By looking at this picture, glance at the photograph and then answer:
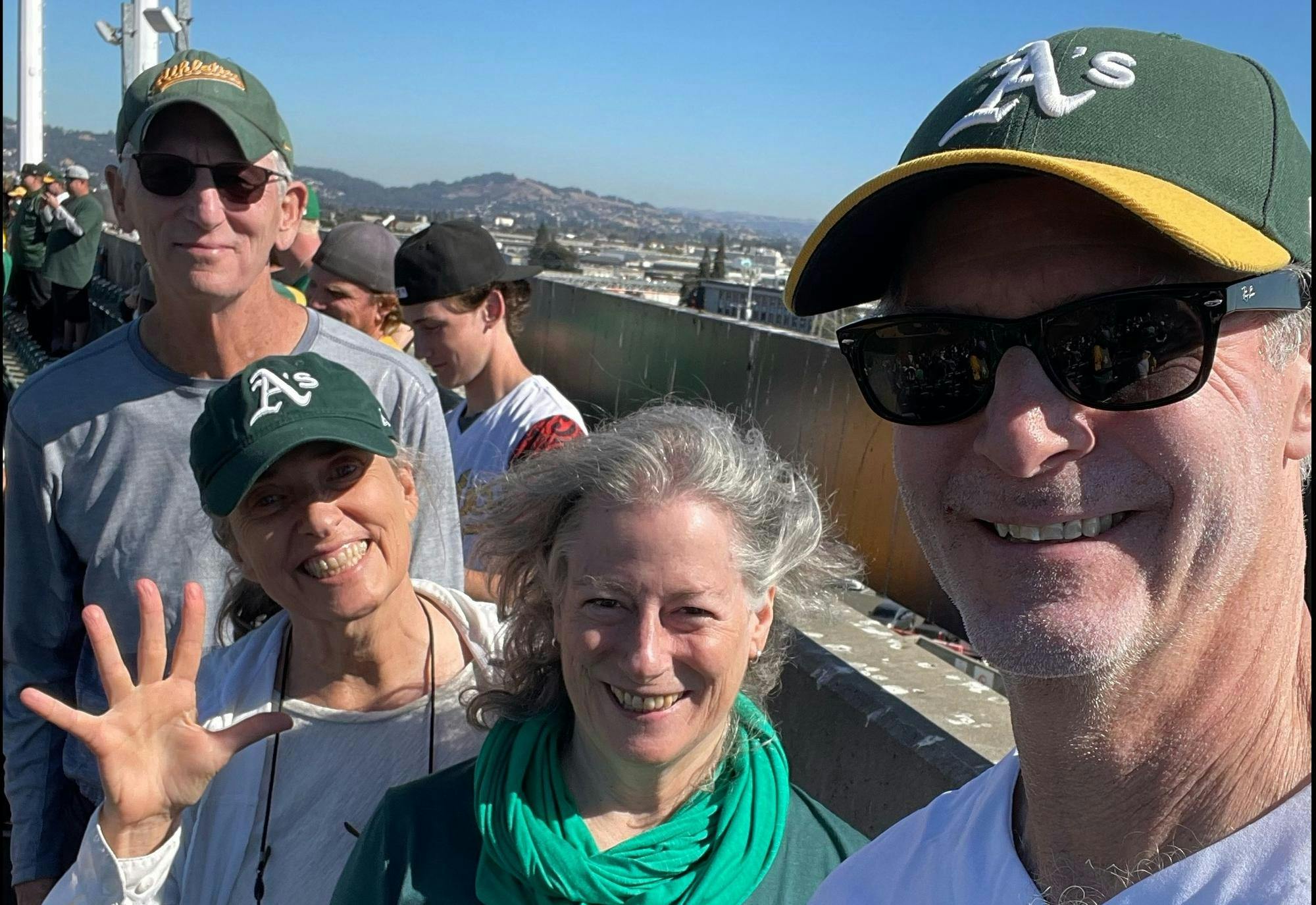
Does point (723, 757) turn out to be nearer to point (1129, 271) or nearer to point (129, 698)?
point (129, 698)

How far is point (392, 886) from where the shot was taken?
7.26ft

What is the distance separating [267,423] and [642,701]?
101 centimetres

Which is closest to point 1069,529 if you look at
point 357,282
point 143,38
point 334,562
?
point 334,562

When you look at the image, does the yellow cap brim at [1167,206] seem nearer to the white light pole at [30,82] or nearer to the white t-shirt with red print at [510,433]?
the white t-shirt with red print at [510,433]

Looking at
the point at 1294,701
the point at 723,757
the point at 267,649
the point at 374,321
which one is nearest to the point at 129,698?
the point at 267,649

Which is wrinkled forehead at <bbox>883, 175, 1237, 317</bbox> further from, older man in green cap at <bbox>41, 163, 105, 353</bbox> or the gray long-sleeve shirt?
older man in green cap at <bbox>41, 163, 105, 353</bbox>

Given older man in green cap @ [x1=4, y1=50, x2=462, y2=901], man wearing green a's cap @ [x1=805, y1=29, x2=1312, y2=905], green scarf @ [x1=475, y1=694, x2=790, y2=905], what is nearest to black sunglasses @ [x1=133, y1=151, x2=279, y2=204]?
older man in green cap @ [x1=4, y1=50, x2=462, y2=901]

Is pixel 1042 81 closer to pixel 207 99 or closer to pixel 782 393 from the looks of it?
pixel 207 99

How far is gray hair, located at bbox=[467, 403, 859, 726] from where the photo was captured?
251 centimetres

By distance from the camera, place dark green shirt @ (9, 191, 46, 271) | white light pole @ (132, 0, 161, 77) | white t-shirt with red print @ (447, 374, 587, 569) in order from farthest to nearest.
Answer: white light pole @ (132, 0, 161, 77)
dark green shirt @ (9, 191, 46, 271)
white t-shirt with red print @ (447, 374, 587, 569)

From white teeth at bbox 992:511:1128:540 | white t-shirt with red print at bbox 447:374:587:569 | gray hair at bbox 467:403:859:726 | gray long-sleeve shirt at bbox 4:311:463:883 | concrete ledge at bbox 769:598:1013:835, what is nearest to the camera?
white teeth at bbox 992:511:1128:540

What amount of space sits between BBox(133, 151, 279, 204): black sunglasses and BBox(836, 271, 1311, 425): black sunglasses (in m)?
2.34

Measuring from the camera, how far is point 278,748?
2.54 meters

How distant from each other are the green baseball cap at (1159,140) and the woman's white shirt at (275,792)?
5.90 feet
